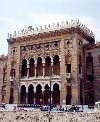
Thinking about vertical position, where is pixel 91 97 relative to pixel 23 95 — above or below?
below

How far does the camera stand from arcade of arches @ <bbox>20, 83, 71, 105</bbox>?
42781 millimetres

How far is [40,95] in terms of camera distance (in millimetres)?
44031

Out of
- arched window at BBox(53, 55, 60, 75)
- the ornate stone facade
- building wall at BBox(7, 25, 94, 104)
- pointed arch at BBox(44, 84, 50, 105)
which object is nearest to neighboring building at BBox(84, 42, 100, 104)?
building wall at BBox(7, 25, 94, 104)

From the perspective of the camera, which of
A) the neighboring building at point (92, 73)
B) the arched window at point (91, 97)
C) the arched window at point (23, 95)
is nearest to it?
the neighboring building at point (92, 73)

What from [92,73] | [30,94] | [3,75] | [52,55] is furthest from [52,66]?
[3,75]

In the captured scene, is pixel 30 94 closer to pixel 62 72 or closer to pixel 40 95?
pixel 40 95

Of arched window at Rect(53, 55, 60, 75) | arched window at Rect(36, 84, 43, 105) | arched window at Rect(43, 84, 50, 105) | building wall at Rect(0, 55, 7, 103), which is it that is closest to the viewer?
arched window at Rect(53, 55, 60, 75)

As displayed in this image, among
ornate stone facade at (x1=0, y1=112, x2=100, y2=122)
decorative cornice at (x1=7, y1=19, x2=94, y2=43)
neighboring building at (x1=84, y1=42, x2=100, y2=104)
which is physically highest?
decorative cornice at (x1=7, y1=19, x2=94, y2=43)

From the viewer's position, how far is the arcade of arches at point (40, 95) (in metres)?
42.8

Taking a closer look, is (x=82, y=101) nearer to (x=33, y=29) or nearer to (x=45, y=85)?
(x=45, y=85)

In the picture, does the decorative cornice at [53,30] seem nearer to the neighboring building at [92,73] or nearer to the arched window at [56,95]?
the neighboring building at [92,73]

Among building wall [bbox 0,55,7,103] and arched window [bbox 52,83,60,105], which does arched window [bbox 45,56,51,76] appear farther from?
building wall [bbox 0,55,7,103]

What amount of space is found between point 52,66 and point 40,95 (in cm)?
459

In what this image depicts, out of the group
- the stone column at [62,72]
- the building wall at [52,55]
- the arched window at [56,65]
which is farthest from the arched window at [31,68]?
the stone column at [62,72]
